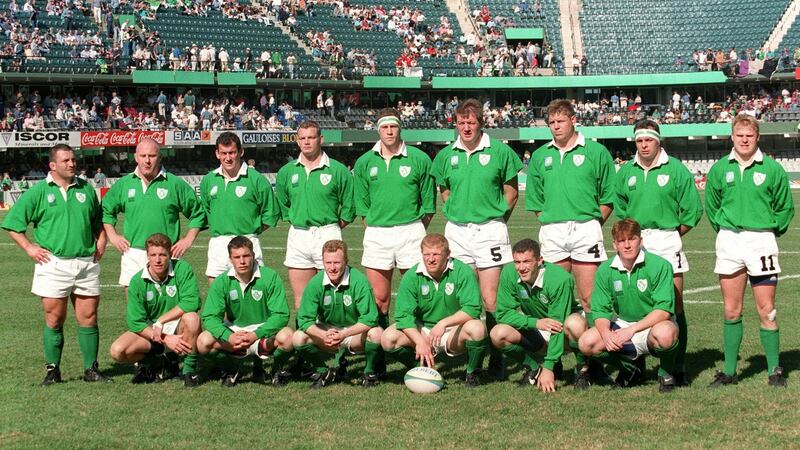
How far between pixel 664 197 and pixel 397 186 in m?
2.33

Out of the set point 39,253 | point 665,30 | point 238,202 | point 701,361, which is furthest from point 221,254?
point 665,30

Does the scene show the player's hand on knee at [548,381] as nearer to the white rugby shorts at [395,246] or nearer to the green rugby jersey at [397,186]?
the white rugby shorts at [395,246]

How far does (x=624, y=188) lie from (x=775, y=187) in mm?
1200

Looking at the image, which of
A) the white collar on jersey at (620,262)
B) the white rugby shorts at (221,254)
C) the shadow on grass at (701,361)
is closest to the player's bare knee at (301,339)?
the white rugby shorts at (221,254)

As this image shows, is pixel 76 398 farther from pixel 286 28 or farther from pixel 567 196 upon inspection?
pixel 286 28

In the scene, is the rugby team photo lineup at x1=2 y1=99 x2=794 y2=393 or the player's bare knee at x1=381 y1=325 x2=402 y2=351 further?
the player's bare knee at x1=381 y1=325 x2=402 y2=351

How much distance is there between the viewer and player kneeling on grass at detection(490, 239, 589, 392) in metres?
8.29

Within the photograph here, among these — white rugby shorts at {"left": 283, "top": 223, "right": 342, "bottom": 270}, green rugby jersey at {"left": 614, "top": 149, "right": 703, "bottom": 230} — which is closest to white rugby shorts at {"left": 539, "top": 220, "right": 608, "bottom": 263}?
green rugby jersey at {"left": 614, "top": 149, "right": 703, "bottom": 230}

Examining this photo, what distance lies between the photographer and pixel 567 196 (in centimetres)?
891

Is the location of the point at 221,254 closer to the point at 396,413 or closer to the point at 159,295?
the point at 159,295

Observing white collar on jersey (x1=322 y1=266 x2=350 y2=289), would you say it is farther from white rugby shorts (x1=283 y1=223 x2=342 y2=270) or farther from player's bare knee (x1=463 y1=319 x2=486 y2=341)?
player's bare knee (x1=463 y1=319 x2=486 y2=341)

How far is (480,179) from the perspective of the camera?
911 centimetres

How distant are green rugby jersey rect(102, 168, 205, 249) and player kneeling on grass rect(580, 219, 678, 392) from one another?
12.4 feet

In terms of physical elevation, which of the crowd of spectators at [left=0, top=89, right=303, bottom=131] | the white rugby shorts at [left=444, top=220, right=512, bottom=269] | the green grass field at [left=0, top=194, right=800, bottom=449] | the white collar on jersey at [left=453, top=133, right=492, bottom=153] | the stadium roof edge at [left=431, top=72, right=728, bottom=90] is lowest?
the green grass field at [left=0, top=194, right=800, bottom=449]
